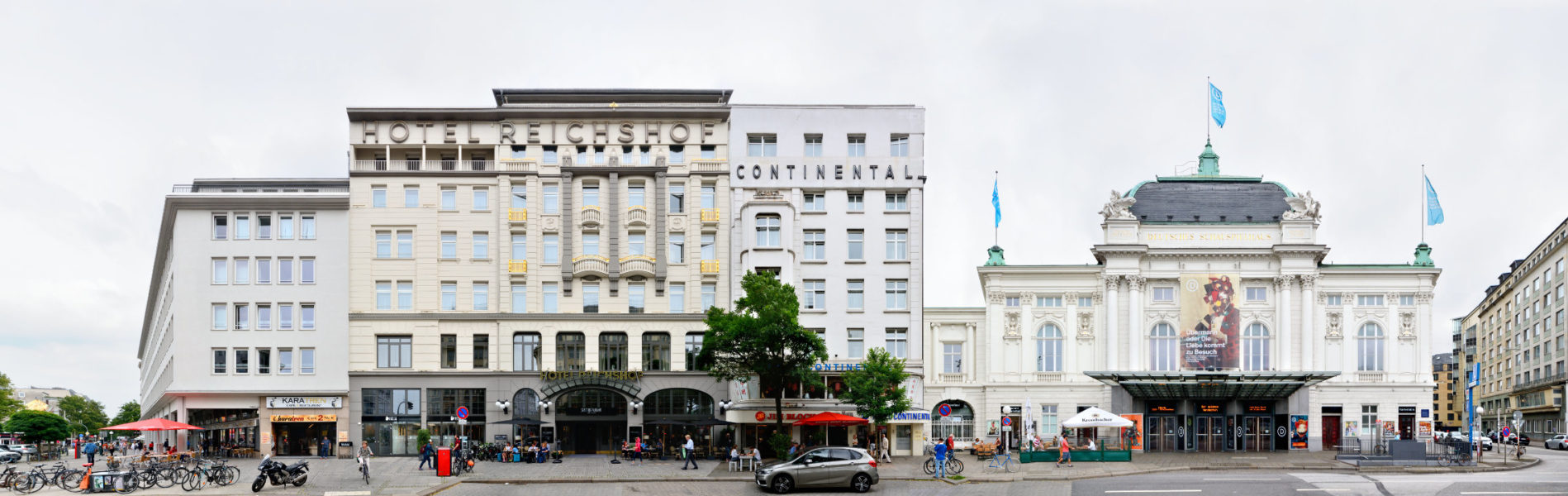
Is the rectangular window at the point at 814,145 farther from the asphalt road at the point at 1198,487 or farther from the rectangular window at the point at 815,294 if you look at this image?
the asphalt road at the point at 1198,487

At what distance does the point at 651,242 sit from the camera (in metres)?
68.6

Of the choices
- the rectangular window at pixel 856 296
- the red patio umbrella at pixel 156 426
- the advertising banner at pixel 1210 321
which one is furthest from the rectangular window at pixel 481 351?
the advertising banner at pixel 1210 321

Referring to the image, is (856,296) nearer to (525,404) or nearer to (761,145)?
(761,145)

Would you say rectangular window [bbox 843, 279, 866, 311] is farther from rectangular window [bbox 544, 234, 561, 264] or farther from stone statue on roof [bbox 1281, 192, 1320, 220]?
stone statue on roof [bbox 1281, 192, 1320, 220]

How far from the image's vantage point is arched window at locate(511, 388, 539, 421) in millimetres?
67625

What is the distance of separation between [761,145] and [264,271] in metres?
27.2

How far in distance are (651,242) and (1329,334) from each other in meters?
39.7

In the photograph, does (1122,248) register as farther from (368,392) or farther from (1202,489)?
(368,392)

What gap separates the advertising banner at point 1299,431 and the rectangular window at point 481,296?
1802 inches

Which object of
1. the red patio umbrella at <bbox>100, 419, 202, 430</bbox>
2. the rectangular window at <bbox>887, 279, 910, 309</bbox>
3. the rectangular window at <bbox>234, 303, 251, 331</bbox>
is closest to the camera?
the red patio umbrella at <bbox>100, 419, 202, 430</bbox>

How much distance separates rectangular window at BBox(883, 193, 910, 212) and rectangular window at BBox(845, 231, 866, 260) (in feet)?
6.38

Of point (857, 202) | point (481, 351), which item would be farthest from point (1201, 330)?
point (481, 351)

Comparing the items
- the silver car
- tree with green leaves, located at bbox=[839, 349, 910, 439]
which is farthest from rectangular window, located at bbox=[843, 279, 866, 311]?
the silver car

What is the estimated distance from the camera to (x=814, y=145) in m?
68.6
